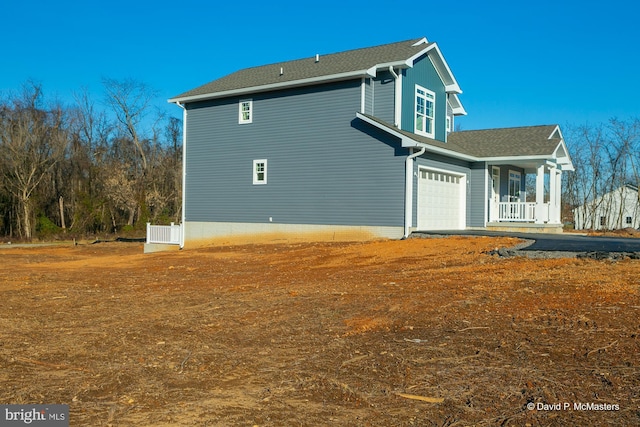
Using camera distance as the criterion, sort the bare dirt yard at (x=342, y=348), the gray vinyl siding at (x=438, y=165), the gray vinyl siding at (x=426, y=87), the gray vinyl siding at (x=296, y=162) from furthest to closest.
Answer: the gray vinyl siding at (x=426, y=87) < the gray vinyl siding at (x=296, y=162) < the gray vinyl siding at (x=438, y=165) < the bare dirt yard at (x=342, y=348)

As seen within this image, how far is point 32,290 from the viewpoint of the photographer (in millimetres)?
10461

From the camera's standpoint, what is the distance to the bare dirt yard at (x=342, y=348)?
4.21 m

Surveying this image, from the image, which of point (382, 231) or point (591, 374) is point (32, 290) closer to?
point (591, 374)

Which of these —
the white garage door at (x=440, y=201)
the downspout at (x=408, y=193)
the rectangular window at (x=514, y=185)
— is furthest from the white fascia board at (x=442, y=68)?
the rectangular window at (x=514, y=185)

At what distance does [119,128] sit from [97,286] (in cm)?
3630

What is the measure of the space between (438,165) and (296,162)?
5022mm

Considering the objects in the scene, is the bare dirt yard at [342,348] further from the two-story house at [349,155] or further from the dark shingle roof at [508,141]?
the dark shingle roof at [508,141]

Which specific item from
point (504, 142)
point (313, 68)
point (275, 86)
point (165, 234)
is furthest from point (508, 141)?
point (165, 234)

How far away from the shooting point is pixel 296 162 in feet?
68.2

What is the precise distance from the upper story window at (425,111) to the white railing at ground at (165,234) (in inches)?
396

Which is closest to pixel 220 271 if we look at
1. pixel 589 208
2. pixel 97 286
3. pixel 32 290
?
pixel 97 286

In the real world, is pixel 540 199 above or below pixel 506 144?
below

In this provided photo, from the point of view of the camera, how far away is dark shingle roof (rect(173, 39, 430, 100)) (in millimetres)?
19734

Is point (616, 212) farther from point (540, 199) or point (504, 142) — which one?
point (540, 199)
